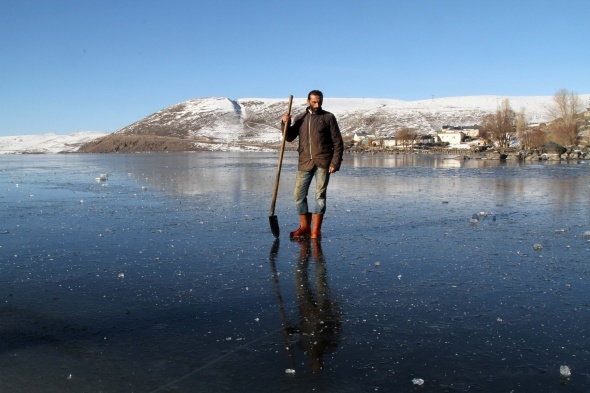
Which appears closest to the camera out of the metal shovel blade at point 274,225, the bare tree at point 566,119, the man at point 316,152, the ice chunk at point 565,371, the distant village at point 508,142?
the ice chunk at point 565,371

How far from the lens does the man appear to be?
7.71m

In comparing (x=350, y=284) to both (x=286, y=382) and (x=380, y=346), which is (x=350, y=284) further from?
(x=286, y=382)

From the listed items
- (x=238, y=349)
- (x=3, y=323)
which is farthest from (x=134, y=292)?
(x=238, y=349)

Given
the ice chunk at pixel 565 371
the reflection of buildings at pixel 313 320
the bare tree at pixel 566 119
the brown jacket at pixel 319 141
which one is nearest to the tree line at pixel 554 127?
the bare tree at pixel 566 119

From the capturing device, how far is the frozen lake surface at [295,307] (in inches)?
112

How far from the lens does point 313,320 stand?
372 cm

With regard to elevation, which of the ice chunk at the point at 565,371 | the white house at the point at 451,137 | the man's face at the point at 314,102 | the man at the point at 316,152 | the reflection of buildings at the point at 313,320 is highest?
the white house at the point at 451,137

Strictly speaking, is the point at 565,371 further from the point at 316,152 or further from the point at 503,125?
the point at 503,125

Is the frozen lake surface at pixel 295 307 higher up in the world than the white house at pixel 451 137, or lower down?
lower down

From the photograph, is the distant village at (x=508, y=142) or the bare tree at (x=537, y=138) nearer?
the distant village at (x=508, y=142)

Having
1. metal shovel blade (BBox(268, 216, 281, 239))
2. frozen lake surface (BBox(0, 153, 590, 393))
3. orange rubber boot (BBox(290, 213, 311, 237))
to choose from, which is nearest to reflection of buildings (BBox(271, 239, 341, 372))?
frozen lake surface (BBox(0, 153, 590, 393))

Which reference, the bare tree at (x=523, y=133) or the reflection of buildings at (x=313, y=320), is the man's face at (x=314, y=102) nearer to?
the reflection of buildings at (x=313, y=320)

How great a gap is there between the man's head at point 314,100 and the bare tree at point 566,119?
254 ft

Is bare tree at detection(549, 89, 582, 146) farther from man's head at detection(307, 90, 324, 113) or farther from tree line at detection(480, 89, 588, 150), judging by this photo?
man's head at detection(307, 90, 324, 113)
